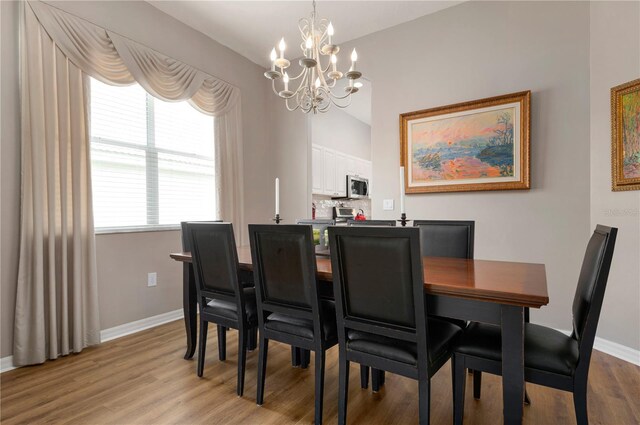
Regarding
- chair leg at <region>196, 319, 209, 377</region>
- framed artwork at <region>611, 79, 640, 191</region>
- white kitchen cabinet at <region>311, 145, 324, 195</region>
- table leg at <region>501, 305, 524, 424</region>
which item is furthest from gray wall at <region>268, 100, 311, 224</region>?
table leg at <region>501, 305, 524, 424</region>

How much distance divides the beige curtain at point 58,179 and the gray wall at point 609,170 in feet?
12.1

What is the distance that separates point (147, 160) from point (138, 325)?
149cm

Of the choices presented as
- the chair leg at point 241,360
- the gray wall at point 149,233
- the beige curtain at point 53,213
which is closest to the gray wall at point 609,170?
the chair leg at point 241,360

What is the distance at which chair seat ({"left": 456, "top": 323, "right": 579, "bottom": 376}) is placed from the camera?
4.16 feet

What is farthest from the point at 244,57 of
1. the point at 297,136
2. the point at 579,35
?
the point at 579,35

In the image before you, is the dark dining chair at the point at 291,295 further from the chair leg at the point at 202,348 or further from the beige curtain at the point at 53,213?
the beige curtain at the point at 53,213

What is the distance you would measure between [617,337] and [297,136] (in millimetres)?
3531

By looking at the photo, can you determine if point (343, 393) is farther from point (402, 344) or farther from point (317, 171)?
point (317, 171)

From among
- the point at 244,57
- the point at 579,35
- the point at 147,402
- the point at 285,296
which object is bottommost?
the point at 147,402

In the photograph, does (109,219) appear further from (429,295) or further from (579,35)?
(579,35)

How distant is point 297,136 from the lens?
4.17 m

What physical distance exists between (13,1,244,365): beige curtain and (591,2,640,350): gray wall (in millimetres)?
3694

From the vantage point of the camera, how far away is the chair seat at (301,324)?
1678mm

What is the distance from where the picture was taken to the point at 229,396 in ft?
6.20
